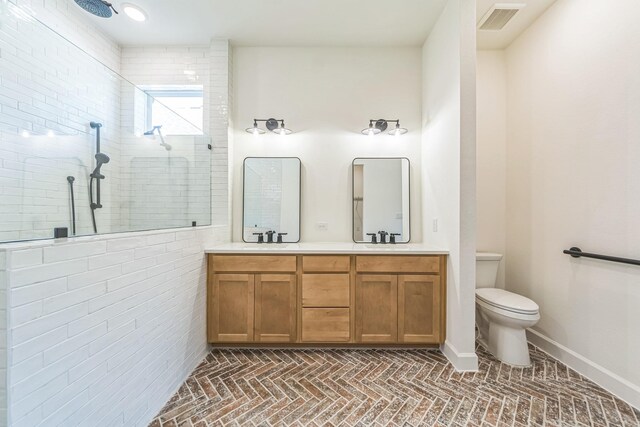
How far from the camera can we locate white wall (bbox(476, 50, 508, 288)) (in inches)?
111

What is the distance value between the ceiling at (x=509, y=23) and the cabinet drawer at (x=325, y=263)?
2.57 meters

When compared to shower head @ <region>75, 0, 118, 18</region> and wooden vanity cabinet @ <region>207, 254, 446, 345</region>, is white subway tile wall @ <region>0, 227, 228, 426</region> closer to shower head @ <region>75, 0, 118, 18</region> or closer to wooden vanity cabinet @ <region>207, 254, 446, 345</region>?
wooden vanity cabinet @ <region>207, 254, 446, 345</region>

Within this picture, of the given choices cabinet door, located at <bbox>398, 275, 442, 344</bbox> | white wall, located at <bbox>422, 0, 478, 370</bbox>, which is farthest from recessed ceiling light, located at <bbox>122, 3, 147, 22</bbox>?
cabinet door, located at <bbox>398, 275, 442, 344</bbox>

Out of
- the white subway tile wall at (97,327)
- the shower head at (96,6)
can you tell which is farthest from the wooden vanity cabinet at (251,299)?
the shower head at (96,6)

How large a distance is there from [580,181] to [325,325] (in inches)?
94.0

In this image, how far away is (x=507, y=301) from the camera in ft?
7.00

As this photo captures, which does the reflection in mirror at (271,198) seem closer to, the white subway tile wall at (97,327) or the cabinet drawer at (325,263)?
the cabinet drawer at (325,263)

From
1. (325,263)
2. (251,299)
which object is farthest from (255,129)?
(251,299)

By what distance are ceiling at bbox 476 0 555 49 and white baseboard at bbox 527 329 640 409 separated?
2958 millimetres

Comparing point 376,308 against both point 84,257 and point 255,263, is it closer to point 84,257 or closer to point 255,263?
point 255,263

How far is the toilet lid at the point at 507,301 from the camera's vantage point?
79.7 inches

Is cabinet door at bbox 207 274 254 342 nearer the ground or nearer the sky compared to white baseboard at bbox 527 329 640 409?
nearer the sky

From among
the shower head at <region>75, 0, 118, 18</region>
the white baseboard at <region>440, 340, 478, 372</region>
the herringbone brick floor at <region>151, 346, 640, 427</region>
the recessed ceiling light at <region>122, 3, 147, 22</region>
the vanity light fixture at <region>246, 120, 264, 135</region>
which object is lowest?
the herringbone brick floor at <region>151, 346, 640, 427</region>

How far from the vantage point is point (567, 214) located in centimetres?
214
